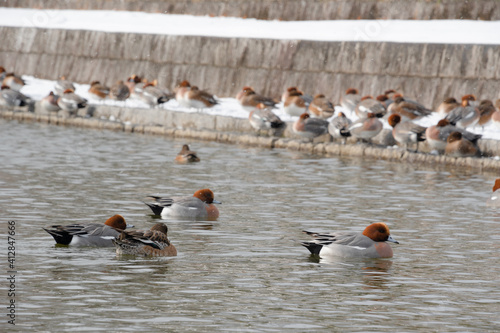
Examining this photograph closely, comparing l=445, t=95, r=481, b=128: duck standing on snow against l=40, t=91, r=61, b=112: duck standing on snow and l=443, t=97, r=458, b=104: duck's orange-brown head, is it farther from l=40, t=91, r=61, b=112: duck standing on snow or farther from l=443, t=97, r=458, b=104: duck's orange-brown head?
l=40, t=91, r=61, b=112: duck standing on snow

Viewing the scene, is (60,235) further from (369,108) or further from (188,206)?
(369,108)

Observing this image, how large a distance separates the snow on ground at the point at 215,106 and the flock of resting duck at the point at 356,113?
7.8 inches

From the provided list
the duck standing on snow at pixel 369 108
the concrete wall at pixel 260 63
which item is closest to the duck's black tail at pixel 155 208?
the duck standing on snow at pixel 369 108

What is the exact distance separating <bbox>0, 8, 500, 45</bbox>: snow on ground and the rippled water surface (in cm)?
822

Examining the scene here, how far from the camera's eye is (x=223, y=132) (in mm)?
25906

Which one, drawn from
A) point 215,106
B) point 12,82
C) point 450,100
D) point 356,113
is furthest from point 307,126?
point 12,82

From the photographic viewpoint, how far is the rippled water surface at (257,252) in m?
8.54

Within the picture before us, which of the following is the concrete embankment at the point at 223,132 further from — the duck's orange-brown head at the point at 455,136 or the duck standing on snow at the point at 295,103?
the duck standing on snow at the point at 295,103

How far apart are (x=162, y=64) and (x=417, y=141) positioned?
14445 millimetres

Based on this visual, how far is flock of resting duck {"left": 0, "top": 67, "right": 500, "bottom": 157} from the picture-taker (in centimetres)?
2152

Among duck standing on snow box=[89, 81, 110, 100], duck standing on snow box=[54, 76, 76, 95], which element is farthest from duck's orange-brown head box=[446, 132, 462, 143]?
duck standing on snow box=[54, 76, 76, 95]

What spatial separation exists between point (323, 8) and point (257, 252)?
22440mm

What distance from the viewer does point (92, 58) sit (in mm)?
37344

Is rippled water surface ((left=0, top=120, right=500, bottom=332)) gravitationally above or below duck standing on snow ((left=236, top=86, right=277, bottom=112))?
below
